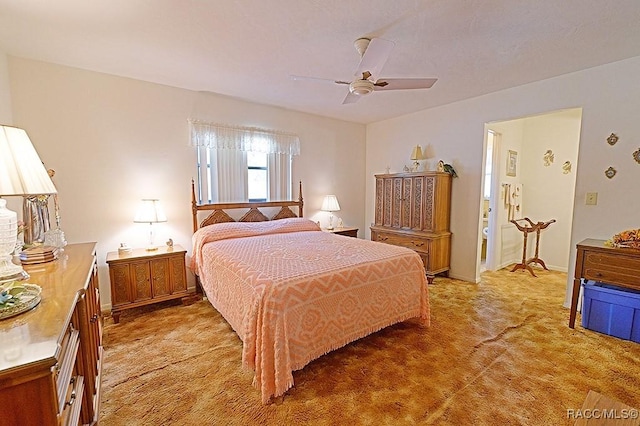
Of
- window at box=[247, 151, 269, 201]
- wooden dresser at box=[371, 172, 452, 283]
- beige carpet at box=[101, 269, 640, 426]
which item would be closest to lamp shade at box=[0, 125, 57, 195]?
beige carpet at box=[101, 269, 640, 426]

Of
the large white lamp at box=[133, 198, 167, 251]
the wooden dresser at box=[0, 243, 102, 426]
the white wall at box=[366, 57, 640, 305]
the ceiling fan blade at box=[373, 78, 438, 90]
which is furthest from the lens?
the large white lamp at box=[133, 198, 167, 251]

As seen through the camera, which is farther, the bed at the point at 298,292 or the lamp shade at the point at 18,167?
the bed at the point at 298,292

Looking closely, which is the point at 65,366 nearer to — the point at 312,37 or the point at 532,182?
the point at 312,37

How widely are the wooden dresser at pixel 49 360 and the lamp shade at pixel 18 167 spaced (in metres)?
0.46

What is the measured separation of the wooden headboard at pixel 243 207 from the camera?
11.9ft

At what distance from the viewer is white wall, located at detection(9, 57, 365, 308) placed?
2787mm

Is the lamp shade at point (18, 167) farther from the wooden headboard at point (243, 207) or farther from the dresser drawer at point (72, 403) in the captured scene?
the wooden headboard at point (243, 207)

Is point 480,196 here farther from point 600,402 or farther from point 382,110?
point 600,402

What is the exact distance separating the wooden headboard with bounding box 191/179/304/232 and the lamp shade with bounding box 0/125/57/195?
231 cm

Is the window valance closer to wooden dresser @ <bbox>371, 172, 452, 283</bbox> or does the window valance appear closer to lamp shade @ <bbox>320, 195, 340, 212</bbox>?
lamp shade @ <bbox>320, 195, 340, 212</bbox>

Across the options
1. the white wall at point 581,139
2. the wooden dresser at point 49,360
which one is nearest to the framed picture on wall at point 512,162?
the white wall at point 581,139

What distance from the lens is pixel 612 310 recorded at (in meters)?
2.54

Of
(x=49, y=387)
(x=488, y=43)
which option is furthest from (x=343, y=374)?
(x=488, y=43)

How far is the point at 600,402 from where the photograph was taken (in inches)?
49.4
